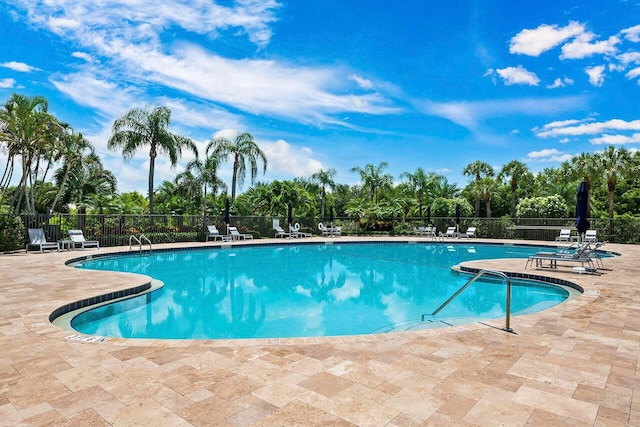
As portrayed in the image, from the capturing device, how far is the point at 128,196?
1372 inches

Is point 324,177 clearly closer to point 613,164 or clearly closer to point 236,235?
point 236,235

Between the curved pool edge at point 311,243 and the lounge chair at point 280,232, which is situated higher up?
the lounge chair at point 280,232

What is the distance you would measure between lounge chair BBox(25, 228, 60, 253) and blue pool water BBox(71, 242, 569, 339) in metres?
2.15

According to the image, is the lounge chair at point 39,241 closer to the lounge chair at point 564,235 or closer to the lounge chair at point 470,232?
the lounge chair at point 470,232

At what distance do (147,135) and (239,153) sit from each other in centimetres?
700

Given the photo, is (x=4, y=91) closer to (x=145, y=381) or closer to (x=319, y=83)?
(x=319, y=83)

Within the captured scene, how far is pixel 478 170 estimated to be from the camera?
34.5m

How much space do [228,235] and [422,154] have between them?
2157 centimetres

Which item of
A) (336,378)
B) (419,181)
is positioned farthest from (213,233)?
(419,181)

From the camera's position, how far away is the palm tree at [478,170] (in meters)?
34.0

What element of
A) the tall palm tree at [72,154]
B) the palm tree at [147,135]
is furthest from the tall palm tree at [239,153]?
A: the tall palm tree at [72,154]

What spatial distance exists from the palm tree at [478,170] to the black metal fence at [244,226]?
35.3ft

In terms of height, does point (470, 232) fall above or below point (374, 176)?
below

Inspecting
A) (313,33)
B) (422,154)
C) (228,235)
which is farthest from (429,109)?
(228,235)
